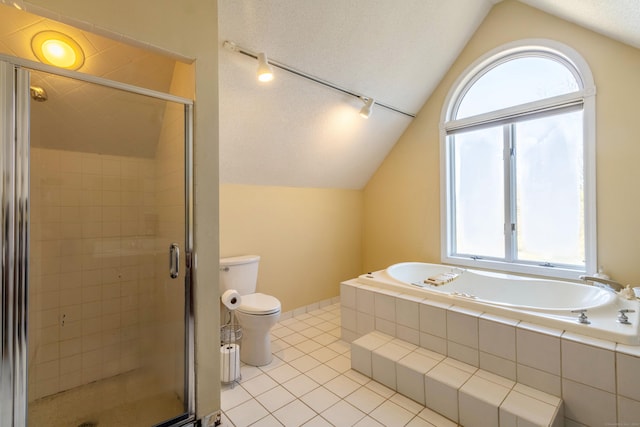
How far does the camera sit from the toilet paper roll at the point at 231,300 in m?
2.10

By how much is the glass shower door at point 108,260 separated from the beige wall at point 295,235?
2.59 ft

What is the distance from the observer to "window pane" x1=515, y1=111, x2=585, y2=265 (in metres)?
2.38

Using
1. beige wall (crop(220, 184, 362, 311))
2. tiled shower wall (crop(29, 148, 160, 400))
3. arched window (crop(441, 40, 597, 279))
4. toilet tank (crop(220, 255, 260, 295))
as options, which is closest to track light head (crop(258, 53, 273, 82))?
tiled shower wall (crop(29, 148, 160, 400))

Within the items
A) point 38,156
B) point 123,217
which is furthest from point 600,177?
point 38,156

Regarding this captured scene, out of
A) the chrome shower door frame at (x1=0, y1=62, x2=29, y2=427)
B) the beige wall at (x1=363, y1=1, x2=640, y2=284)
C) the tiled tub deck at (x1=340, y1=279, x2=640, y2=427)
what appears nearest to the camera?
the chrome shower door frame at (x1=0, y1=62, x2=29, y2=427)

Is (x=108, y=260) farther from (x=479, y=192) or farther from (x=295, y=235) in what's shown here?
(x=479, y=192)

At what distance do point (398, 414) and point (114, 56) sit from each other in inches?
104

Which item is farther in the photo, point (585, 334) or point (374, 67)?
point (374, 67)

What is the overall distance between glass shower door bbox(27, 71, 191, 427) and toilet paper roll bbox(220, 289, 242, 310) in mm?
407

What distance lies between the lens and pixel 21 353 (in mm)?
1190

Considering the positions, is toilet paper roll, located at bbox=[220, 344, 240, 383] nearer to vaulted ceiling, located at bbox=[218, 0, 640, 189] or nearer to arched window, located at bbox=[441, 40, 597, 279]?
vaulted ceiling, located at bbox=[218, 0, 640, 189]

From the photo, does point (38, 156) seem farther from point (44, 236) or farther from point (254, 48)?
point (254, 48)

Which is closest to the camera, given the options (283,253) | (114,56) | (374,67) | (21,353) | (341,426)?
(21,353)

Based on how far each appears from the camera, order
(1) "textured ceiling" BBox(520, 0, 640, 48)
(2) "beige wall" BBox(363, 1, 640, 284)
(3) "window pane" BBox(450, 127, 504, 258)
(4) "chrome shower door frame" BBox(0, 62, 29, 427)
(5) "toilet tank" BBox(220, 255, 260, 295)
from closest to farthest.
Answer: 1. (4) "chrome shower door frame" BBox(0, 62, 29, 427)
2. (1) "textured ceiling" BBox(520, 0, 640, 48)
3. (2) "beige wall" BBox(363, 1, 640, 284)
4. (5) "toilet tank" BBox(220, 255, 260, 295)
5. (3) "window pane" BBox(450, 127, 504, 258)
